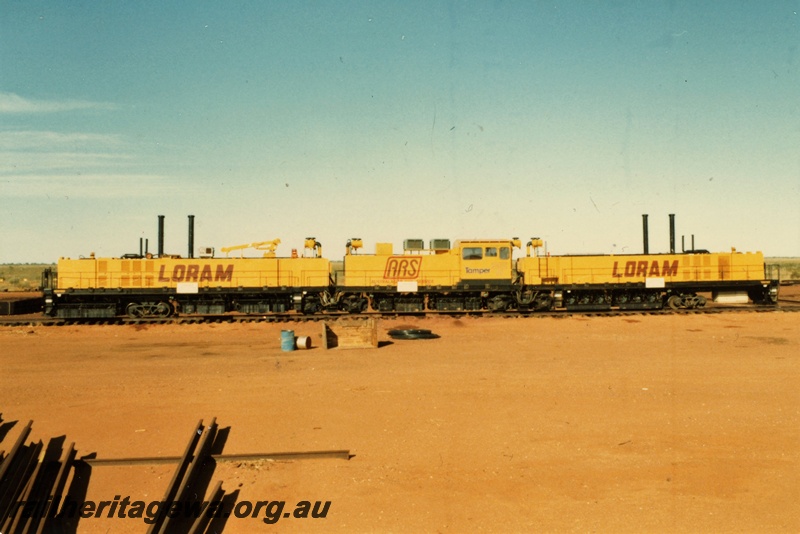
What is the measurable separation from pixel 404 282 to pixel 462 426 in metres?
16.0

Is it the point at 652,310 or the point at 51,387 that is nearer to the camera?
the point at 51,387

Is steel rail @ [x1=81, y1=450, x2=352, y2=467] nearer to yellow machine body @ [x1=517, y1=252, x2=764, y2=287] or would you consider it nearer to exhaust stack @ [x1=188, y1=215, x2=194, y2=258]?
yellow machine body @ [x1=517, y1=252, x2=764, y2=287]

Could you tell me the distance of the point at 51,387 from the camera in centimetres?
1211

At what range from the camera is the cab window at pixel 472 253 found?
25.4m

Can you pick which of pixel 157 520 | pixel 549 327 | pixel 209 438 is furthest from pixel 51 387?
pixel 549 327

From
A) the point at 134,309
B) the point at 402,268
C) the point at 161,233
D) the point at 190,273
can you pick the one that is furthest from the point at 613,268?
the point at 161,233

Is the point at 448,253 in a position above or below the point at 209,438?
above

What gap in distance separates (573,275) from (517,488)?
20.7 metres

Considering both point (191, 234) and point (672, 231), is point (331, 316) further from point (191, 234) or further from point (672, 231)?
point (672, 231)

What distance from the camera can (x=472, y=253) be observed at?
25500mm

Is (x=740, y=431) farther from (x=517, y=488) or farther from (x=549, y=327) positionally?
(x=549, y=327)

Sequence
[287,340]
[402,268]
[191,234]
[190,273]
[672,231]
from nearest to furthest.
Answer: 1. [287,340]
2. [190,273]
3. [402,268]
4. [191,234]
5. [672,231]

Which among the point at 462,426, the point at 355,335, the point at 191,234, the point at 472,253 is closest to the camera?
the point at 462,426

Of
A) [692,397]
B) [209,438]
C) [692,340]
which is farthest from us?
[692,340]
